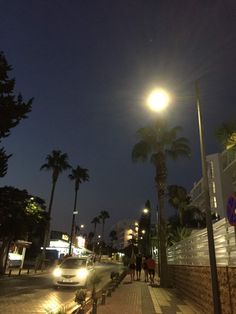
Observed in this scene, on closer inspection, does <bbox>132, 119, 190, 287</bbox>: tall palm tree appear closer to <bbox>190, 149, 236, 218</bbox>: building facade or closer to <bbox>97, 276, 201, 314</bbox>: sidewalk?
<bbox>97, 276, 201, 314</bbox>: sidewalk

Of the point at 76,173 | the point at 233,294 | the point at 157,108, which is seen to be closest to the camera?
the point at 233,294

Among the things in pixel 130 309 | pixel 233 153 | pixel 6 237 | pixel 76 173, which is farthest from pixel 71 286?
pixel 76 173

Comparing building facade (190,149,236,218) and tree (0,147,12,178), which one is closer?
tree (0,147,12,178)

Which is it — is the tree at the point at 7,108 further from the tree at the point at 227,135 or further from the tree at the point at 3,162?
the tree at the point at 227,135

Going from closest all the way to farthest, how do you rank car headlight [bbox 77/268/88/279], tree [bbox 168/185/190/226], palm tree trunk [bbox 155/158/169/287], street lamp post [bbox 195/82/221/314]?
1. street lamp post [bbox 195/82/221/314]
2. car headlight [bbox 77/268/88/279]
3. palm tree trunk [bbox 155/158/169/287]
4. tree [bbox 168/185/190/226]

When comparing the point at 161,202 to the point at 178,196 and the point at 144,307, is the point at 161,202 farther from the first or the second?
the point at 178,196

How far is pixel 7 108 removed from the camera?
2439 centimetres

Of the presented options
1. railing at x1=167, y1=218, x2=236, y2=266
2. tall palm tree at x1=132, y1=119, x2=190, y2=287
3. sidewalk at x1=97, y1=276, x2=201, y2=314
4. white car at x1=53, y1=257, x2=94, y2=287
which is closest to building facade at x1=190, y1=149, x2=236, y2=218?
tall palm tree at x1=132, y1=119, x2=190, y2=287

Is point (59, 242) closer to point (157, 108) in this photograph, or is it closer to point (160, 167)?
point (160, 167)

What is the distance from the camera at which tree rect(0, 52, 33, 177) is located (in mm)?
24281

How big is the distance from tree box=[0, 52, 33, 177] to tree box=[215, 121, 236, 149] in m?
18.3

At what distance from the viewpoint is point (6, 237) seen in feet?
100

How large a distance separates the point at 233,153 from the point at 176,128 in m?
16.0

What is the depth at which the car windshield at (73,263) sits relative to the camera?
62.7 feet
